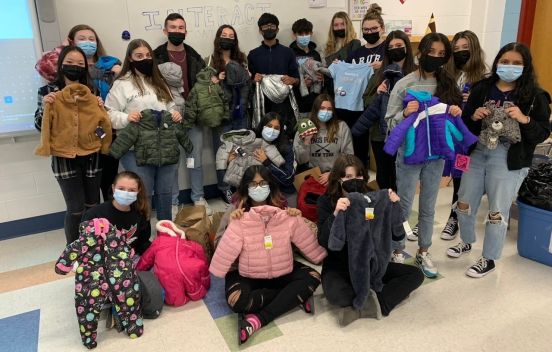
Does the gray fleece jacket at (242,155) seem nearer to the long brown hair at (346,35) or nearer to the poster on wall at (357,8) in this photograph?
the long brown hair at (346,35)

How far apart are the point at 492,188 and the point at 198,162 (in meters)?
2.46

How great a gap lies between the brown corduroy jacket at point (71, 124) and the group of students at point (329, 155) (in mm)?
19

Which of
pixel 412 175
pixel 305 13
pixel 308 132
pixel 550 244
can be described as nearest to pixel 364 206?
pixel 412 175

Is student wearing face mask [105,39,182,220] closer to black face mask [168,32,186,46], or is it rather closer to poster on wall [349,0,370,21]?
black face mask [168,32,186,46]

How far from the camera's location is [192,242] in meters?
2.73

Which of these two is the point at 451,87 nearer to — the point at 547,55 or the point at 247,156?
the point at 247,156

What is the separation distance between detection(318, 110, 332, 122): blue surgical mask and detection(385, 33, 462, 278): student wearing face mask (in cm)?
76

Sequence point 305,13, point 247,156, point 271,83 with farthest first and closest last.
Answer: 1. point 305,13
2. point 271,83
3. point 247,156

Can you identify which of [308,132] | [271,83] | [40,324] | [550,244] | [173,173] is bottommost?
[40,324]

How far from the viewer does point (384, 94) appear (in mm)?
3115

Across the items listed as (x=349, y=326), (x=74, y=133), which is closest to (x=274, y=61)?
(x=74, y=133)

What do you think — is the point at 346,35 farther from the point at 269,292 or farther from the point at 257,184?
the point at 269,292

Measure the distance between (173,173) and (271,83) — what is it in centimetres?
127

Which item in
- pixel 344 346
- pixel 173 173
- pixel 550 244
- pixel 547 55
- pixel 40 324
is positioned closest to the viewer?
pixel 344 346
